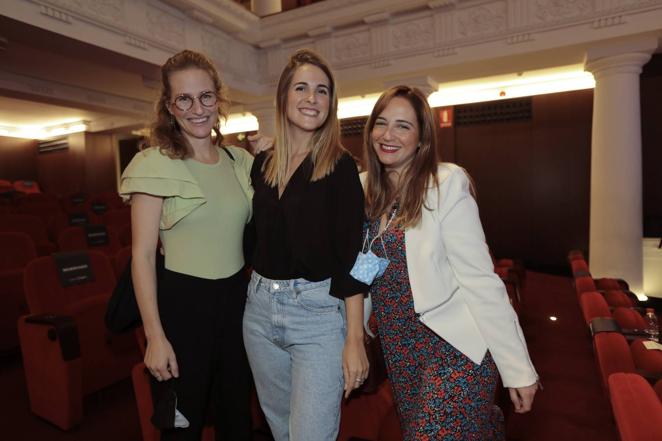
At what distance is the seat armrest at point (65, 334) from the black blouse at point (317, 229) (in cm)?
146

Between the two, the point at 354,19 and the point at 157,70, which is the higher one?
the point at 354,19

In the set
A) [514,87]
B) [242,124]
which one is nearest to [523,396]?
[514,87]

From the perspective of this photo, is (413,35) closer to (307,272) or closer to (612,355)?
(612,355)

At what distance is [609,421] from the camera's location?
2.30 meters

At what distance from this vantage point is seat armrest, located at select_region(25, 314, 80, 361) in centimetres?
205

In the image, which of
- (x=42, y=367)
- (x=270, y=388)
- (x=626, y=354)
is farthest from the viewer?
(x=42, y=367)

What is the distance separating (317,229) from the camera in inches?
43.9

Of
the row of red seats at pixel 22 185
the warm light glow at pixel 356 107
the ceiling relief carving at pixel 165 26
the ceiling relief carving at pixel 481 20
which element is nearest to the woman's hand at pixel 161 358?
the ceiling relief carving at pixel 165 26

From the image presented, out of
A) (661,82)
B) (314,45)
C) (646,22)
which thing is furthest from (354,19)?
(661,82)

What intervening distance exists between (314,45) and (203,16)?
1.55m

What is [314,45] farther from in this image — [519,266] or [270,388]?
[270,388]

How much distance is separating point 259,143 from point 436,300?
32.7 inches

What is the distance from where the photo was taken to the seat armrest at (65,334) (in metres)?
2.05

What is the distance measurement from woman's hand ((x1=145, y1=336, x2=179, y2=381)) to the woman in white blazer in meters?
0.59
